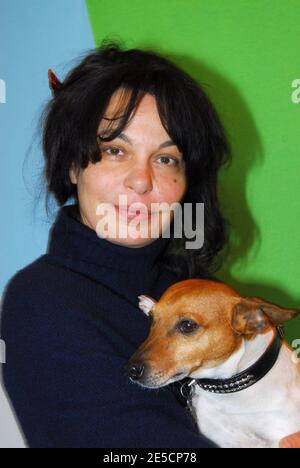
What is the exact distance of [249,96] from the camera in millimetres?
2279

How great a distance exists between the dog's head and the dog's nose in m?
0.06

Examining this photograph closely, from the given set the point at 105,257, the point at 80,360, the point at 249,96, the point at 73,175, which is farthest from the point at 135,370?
the point at 249,96

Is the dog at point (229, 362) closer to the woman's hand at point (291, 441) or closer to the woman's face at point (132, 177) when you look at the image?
the woman's hand at point (291, 441)

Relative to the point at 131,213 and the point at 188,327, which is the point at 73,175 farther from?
the point at 188,327

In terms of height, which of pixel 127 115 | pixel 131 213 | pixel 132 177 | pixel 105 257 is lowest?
pixel 105 257

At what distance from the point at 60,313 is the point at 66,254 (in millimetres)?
246

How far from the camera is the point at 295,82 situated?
2246 millimetres

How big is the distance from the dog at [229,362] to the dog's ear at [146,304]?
11 millimetres

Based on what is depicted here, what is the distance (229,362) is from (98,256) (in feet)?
1.39

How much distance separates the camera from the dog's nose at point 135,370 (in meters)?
1.26

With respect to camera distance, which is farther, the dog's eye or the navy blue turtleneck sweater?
the dog's eye

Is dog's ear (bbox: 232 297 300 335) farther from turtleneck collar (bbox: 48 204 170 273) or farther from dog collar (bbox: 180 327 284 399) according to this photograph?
turtleneck collar (bbox: 48 204 170 273)

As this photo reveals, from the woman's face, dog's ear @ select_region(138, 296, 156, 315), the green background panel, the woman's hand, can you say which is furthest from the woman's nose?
the green background panel

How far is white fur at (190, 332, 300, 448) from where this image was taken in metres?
1.37
